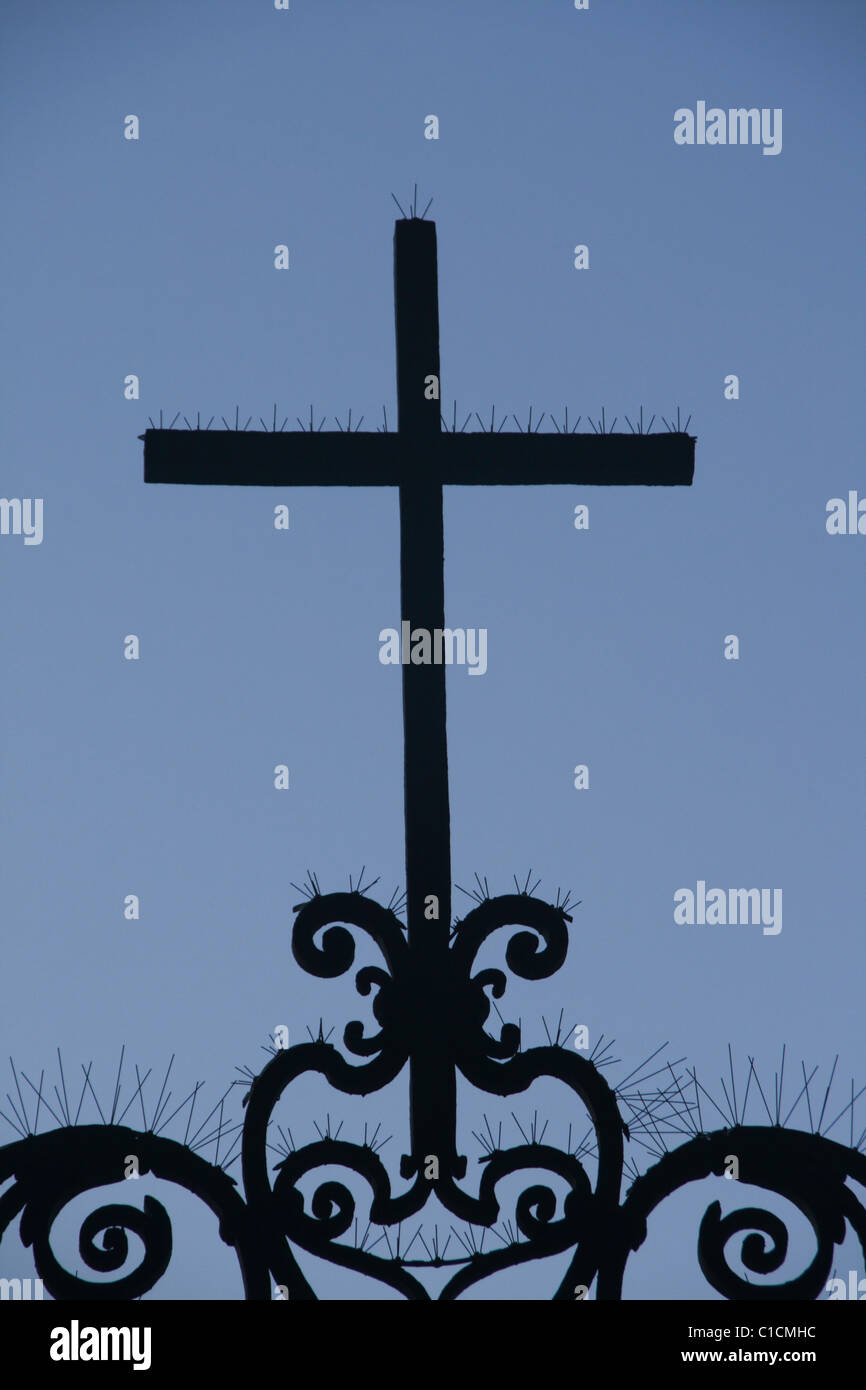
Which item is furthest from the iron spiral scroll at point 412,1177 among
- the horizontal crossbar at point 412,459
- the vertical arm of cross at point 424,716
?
the horizontal crossbar at point 412,459

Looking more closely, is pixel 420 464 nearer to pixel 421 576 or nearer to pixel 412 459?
pixel 412 459

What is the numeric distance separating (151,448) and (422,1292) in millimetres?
2026

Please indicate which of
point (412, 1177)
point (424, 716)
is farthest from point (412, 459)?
point (412, 1177)

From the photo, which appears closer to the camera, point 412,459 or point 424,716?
point 424,716

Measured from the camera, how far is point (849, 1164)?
326cm

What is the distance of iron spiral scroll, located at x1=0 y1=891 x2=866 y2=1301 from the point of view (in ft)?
10.4

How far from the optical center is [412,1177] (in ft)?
10.9

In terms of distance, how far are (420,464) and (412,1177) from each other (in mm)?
1680

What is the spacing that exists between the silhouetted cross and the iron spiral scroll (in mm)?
297

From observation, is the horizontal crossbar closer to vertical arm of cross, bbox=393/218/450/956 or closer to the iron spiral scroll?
vertical arm of cross, bbox=393/218/450/956
